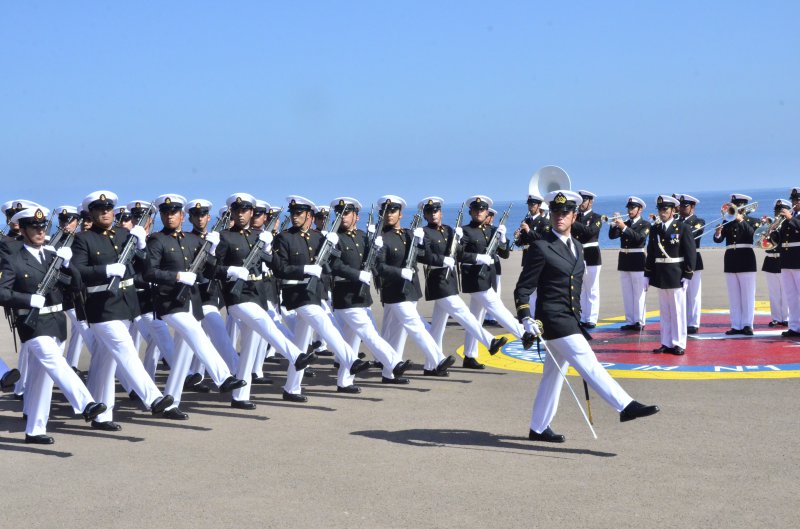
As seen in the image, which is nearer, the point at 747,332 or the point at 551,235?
the point at 551,235

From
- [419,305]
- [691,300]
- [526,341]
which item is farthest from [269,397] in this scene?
[419,305]

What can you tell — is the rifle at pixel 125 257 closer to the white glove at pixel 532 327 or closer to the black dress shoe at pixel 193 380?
the black dress shoe at pixel 193 380

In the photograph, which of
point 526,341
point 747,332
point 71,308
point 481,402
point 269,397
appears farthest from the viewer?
point 747,332

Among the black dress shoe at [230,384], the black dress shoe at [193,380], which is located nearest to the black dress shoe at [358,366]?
the black dress shoe at [230,384]

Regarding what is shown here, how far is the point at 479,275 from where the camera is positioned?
492 inches

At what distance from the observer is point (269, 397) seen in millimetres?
10781

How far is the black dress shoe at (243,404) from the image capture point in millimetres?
10109

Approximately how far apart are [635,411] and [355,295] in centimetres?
410

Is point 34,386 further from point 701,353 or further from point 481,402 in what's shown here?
point 701,353

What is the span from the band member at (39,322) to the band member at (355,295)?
9.96ft

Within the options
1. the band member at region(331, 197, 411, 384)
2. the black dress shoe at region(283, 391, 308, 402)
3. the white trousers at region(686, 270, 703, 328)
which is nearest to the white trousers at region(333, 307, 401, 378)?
the band member at region(331, 197, 411, 384)

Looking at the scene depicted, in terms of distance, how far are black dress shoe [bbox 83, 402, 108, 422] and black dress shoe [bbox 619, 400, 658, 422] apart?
14.6ft

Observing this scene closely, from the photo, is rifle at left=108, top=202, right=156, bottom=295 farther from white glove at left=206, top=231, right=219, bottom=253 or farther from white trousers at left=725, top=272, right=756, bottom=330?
white trousers at left=725, top=272, right=756, bottom=330

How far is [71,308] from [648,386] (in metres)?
6.79
